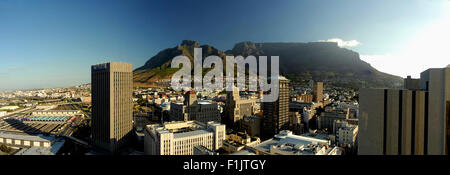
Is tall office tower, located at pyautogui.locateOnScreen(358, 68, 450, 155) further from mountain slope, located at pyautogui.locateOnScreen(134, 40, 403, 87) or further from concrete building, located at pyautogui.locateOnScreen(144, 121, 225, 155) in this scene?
mountain slope, located at pyautogui.locateOnScreen(134, 40, 403, 87)

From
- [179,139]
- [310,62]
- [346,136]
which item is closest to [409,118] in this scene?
[346,136]

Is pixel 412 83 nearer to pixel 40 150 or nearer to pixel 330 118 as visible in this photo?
pixel 330 118

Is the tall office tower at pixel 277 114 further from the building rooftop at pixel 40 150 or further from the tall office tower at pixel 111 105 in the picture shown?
the building rooftop at pixel 40 150

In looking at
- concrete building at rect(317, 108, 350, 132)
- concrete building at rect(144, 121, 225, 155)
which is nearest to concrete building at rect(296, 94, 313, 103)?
concrete building at rect(317, 108, 350, 132)

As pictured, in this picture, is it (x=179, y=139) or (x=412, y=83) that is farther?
(x=179, y=139)

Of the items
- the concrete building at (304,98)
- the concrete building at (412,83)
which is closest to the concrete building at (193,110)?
the concrete building at (412,83)
